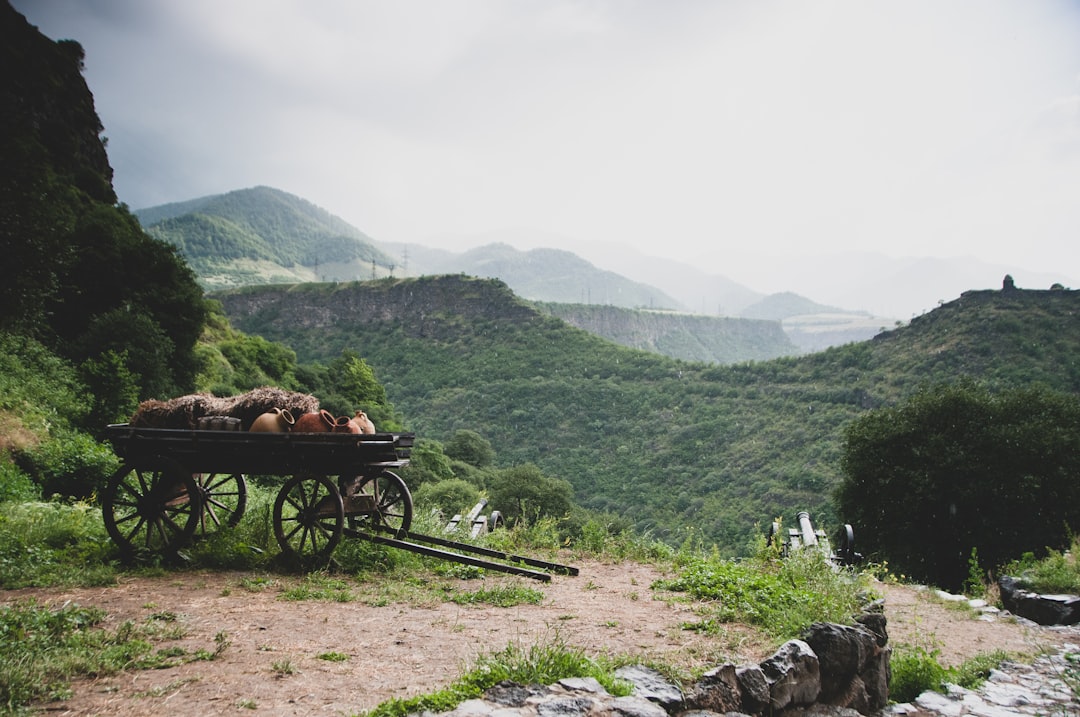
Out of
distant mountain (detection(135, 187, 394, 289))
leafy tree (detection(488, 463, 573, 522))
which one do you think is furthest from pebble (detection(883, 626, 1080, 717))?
distant mountain (detection(135, 187, 394, 289))

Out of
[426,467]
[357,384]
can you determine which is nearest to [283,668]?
[426,467]

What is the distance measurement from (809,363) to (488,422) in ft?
97.1

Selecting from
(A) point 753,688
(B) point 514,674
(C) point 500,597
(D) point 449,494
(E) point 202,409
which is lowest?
(D) point 449,494

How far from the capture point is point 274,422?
616 centimetres

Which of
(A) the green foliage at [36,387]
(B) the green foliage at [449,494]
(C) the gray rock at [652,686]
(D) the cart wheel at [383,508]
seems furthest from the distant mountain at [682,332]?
(C) the gray rock at [652,686]

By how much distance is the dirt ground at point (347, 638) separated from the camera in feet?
10.7

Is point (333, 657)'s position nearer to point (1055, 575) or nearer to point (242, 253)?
point (1055, 575)

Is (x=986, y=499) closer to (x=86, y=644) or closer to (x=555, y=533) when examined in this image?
(x=555, y=533)

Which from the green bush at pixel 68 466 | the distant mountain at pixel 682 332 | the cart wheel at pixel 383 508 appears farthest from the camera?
the distant mountain at pixel 682 332

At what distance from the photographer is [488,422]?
55000 mm

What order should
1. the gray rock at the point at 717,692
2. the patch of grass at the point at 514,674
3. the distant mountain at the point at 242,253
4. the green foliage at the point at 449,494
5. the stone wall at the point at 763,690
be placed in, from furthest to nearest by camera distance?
the distant mountain at the point at 242,253 < the green foliage at the point at 449,494 < the gray rock at the point at 717,692 < the stone wall at the point at 763,690 < the patch of grass at the point at 514,674

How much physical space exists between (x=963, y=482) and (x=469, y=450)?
3245 cm

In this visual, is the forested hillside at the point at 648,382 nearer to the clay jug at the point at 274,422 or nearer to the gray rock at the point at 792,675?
the gray rock at the point at 792,675

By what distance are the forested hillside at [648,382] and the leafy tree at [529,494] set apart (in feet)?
23.8
